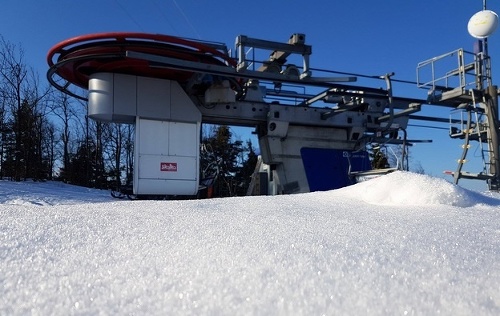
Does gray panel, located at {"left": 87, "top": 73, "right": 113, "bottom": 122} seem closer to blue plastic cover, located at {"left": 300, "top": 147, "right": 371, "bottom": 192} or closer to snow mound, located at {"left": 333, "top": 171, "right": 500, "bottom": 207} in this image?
blue plastic cover, located at {"left": 300, "top": 147, "right": 371, "bottom": 192}

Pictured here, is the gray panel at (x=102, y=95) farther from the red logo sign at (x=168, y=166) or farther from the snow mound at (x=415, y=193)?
the snow mound at (x=415, y=193)

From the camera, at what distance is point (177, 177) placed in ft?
22.3

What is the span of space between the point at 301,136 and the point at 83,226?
6.58 metres

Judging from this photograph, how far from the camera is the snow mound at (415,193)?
7.13ft

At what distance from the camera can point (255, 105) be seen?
7.52 meters

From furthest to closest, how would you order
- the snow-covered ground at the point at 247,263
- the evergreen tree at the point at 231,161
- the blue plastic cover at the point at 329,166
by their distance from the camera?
the evergreen tree at the point at 231,161 → the blue plastic cover at the point at 329,166 → the snow-covered ground at the point at 247,263

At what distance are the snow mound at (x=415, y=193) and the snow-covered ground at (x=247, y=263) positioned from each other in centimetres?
30

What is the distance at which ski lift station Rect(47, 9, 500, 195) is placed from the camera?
6.02 m

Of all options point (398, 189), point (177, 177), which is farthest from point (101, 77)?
point (398, 189)

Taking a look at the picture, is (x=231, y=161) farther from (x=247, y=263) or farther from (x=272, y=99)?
(x=247, y=263)

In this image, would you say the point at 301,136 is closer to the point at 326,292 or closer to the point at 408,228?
the point at 408,228

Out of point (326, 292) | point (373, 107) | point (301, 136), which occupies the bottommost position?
point (326, 292)

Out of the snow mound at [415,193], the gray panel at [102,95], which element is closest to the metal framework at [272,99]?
the gray panel at [102,95]

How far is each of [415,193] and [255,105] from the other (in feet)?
18.0
